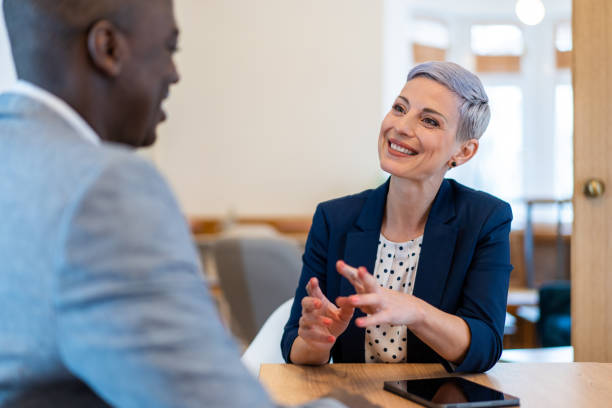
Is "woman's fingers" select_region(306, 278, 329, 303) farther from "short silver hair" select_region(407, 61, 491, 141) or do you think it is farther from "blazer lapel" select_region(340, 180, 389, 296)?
"short silver hair" select_region(407, 61, 491, 141)

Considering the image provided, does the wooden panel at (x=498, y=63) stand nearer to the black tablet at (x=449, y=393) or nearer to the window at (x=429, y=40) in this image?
the window at (x=429, y=40)

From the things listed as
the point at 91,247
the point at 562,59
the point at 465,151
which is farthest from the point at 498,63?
the point at 91,247

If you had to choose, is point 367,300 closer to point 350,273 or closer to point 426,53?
point 350,273

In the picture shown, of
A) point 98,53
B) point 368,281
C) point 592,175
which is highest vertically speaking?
point 98,53

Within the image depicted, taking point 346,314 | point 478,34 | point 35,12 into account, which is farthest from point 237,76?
point 35,12

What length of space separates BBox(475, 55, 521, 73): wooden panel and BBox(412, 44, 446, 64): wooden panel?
40 centimetres

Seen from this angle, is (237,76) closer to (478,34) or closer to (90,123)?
(478,34)

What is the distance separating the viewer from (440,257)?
155 cm

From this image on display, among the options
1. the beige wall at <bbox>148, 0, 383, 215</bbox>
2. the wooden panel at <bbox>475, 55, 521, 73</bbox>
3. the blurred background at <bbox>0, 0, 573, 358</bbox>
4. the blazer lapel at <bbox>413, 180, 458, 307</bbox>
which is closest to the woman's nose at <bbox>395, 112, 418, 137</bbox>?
the blazer lapel at <bbox>413, 180, 458, 307</bbox>

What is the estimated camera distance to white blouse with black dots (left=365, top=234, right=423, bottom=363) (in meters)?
1.57

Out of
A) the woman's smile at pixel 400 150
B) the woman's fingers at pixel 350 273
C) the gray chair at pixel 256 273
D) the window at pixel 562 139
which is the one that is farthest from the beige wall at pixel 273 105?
the woman's fingers at pixel 350 273

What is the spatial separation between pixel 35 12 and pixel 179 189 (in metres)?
5.58

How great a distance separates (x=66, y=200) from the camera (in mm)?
559

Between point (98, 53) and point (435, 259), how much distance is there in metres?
1.07
